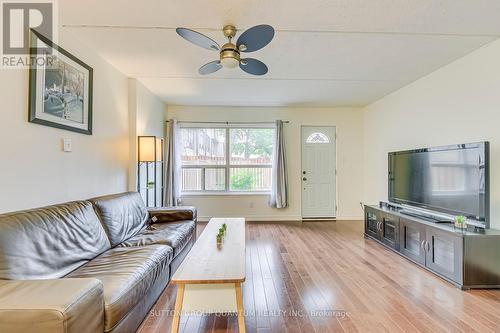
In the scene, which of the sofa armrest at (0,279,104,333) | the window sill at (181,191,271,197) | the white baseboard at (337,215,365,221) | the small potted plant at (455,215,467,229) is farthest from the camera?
the white baseboard at (337,215,365,221)

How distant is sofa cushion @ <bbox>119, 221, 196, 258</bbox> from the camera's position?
2.49 meters

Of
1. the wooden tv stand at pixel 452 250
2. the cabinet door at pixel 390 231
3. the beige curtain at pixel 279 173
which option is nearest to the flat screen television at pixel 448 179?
the wooden tv stand at pixel 452 250

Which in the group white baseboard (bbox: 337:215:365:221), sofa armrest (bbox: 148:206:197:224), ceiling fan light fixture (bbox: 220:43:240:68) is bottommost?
white baseboard (bbox: 337:215:365:221)

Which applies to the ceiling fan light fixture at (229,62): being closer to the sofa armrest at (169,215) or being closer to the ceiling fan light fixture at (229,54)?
the ceiling fan light fixture at (229,54)

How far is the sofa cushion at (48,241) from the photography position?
58.3 inches

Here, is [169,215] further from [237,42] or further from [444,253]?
[444,253]

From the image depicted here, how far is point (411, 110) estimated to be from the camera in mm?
3953

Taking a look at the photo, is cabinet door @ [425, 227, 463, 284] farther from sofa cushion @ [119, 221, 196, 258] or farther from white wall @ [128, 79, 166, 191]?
white wall @ [128, 79, 166, 191]

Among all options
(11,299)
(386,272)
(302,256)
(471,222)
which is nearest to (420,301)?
(386,272)

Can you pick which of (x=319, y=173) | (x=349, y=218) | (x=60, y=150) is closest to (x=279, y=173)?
(x=319, y=173)

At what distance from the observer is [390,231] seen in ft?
11.8

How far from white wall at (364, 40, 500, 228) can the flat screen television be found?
24 cm

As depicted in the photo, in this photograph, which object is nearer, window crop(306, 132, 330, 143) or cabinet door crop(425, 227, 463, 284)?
cabinet door crop(425, 227, 463, 284)

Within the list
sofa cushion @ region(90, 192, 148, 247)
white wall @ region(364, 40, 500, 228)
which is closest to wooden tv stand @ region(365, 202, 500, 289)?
white wall @ region(364, 40, 500, 228)
